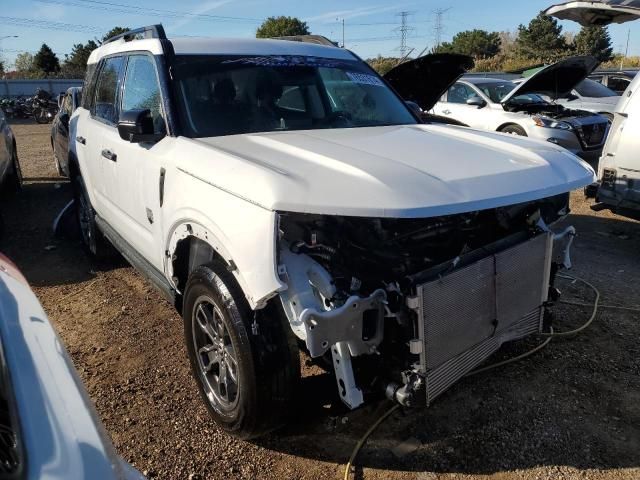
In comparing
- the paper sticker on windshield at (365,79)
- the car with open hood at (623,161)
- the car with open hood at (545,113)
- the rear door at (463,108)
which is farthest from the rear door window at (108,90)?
the rear door at (463,108)

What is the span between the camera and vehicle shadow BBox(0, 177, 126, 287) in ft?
17.5

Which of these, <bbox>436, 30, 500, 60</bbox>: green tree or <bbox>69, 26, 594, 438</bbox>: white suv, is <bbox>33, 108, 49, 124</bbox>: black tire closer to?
<bbox>69, 26, 594, 438</bbox>: white suv

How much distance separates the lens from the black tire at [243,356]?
2.46 m

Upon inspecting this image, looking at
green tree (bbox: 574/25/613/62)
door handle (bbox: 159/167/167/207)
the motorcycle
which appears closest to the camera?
door handle (bbox: 159/167/167/207)

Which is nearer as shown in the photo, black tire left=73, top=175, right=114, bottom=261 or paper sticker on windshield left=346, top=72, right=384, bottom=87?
paper sticker on windshield left=346, top=72, right=384, bottom=87

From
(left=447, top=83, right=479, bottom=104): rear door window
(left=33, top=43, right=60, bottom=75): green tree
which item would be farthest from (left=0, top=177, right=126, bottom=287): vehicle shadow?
(left=33, top=43, right=60, bottom=75): green tree

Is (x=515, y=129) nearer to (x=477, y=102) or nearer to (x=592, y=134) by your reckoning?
(x=477, y=102)

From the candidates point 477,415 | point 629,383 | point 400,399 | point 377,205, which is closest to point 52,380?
point 377,205

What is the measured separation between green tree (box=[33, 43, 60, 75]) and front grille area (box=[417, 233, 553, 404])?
5689 cm

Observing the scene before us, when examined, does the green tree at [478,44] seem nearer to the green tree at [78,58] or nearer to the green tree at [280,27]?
the green tree at [280,27]

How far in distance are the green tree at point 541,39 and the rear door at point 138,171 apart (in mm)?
53966

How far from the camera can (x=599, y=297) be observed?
14.7 feet

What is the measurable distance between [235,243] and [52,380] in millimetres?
1047

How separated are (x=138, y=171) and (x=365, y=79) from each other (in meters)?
1.88
